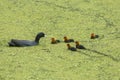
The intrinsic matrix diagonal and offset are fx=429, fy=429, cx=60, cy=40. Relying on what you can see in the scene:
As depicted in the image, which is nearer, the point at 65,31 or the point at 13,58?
the point at 13,58

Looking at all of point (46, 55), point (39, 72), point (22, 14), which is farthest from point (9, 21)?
point (39, 72)

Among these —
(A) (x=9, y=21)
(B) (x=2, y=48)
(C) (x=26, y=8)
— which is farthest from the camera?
(C) (x=26, y=8)

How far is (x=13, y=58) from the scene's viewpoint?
9.64 m

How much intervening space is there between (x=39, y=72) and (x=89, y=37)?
3.46m

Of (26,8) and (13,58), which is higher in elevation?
(26,8)

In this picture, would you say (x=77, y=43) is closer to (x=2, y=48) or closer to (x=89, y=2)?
(x=2, y=48)

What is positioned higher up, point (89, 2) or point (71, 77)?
point (89, 2)

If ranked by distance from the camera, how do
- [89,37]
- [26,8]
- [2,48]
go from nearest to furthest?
[2,48], [89,37], [26,8]

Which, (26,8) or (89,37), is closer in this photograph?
(89,37)

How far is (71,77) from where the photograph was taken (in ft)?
28.2

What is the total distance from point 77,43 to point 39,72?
211cm

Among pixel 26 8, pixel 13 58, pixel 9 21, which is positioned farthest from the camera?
pixel 26 8

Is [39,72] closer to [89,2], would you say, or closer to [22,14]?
[22,14]

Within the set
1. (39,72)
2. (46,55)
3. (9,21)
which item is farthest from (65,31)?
(39,72)
